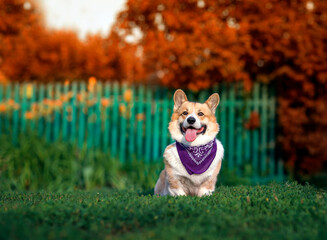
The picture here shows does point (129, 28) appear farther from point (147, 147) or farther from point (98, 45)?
point (98, 45)

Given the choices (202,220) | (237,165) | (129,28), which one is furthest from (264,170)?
(202,220)

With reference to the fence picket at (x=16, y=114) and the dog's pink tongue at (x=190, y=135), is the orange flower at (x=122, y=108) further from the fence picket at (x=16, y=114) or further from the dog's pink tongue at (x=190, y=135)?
the dog's pink tongue at (x=190, y=135)

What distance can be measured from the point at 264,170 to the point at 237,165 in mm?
638

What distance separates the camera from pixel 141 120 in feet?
31.0

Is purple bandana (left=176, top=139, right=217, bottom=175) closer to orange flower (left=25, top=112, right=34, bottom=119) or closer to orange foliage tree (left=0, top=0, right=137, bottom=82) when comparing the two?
orange flower (left=25, top=112, right=34, bottom=119)

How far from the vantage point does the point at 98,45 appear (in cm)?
1625

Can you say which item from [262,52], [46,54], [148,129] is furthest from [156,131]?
[46,54]

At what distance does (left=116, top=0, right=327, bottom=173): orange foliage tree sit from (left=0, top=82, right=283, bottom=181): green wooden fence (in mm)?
529

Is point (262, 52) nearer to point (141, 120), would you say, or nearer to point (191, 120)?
point (141, 120)

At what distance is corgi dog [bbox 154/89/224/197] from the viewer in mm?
4414

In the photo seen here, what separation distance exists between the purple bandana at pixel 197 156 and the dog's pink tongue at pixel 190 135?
19 cm

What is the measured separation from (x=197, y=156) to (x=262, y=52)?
4947 mm

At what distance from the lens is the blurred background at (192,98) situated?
7.99 m

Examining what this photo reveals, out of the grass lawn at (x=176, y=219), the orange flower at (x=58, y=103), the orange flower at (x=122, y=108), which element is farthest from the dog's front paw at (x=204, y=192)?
the orange flower at (x=58, y=103)
